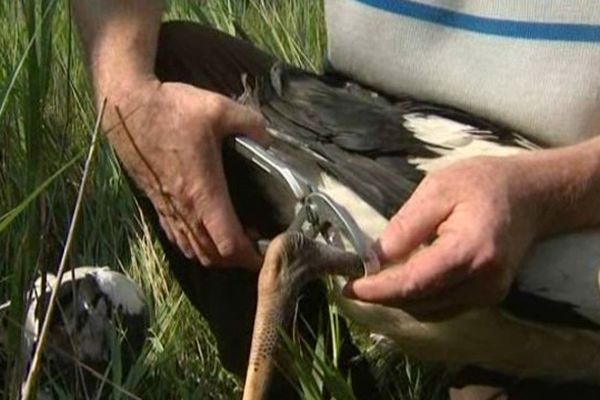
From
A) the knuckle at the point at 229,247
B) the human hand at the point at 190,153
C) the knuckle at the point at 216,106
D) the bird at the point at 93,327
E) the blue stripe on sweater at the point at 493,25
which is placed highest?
the blue stripe on sweater at the point at 493,25

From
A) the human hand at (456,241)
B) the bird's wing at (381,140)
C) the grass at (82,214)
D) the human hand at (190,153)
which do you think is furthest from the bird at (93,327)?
the human hand at (456,241)

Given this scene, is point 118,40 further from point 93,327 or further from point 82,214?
point 82,214

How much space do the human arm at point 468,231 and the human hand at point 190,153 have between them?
0.90ft

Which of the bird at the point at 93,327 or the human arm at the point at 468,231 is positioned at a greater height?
the human arm at the point at 468,231

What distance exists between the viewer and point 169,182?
179 centimetres

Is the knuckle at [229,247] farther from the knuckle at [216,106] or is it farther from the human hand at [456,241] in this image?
the human hand at [456,241]

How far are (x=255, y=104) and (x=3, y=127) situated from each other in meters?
0.36

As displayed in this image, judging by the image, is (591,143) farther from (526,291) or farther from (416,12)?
(416,12)

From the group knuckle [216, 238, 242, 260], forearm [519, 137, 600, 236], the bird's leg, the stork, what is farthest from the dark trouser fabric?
the bird's leg

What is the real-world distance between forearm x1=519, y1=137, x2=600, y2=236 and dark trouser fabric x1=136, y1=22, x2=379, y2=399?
0.35 metres

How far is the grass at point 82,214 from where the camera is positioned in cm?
156

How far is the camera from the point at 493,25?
1798 millimetres

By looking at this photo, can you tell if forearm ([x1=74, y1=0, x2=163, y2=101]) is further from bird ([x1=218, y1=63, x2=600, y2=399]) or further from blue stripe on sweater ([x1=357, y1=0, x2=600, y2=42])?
blue stripe on sweater ([x1=357, y1=0, x2=600, y2=42])

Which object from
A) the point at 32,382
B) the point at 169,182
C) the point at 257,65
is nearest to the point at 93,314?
the point at 169,182
